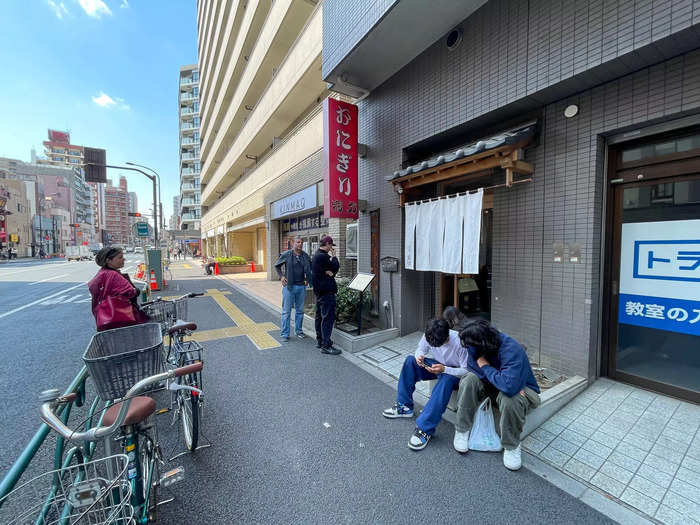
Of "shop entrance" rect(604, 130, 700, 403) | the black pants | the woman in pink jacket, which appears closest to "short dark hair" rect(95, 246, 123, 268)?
the woman in pink jacket

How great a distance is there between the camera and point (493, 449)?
9.10 feet

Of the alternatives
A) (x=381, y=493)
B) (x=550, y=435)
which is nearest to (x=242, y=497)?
(x=381, y=493)

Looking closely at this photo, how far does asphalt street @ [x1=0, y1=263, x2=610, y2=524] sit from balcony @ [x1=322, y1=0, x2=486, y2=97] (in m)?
5.66

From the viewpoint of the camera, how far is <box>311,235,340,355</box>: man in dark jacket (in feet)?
17.4

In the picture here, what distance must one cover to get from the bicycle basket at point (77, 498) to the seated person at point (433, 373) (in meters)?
2.29

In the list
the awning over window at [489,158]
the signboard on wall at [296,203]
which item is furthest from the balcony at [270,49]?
the awning over window at [489,158]

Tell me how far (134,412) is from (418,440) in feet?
7.84

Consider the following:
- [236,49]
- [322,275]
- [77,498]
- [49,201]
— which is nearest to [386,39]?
[322,275]

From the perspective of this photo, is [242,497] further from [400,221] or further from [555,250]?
[400,221]

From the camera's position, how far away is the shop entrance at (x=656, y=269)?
10.4ft

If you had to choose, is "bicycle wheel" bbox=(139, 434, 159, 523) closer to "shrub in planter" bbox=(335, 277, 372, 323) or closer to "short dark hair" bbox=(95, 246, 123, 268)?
"short dark hair" bbox=(95, 246, 123, 268)

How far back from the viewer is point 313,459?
107 inches

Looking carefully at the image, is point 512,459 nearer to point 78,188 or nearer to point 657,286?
point 657,286

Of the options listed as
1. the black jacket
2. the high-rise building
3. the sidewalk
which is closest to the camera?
the sidewalk
